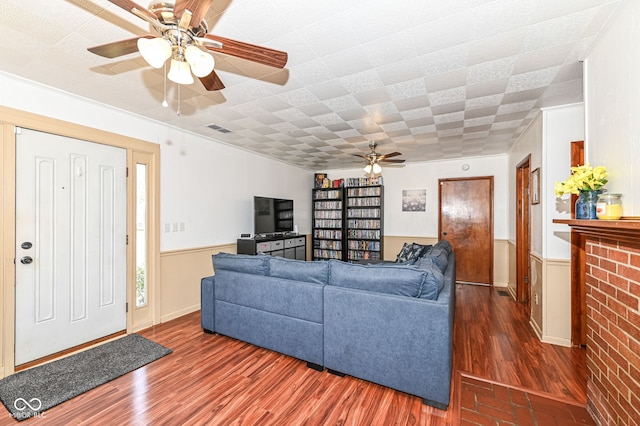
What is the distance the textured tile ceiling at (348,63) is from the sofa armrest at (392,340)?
69.8 inches

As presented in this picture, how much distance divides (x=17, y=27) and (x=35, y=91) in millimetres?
1003

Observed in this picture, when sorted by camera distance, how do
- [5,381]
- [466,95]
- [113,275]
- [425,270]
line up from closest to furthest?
[425,270] < [5,381] < [466,95] < [113,275]

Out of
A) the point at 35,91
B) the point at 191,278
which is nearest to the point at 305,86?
the point at 35,91

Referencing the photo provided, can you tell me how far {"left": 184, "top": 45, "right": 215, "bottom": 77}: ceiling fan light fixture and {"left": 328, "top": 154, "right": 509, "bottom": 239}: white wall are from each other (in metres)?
5.08

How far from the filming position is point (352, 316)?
2.13 metres

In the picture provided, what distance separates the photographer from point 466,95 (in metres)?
2.61

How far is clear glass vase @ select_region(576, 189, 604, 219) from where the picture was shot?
1636 mm

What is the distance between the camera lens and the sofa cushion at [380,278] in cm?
198

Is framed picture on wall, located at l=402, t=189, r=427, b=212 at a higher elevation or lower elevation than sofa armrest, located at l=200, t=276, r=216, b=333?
higher

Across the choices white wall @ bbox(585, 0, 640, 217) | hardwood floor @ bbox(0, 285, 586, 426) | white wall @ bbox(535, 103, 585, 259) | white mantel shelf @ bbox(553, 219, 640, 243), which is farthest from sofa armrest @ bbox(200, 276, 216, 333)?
white wall @ bbox(535, 103, 585, 259)

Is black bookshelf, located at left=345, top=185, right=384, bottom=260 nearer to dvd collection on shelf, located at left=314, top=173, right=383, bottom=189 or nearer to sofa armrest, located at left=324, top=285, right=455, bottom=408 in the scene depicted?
dvd collection on shelf, located at left=314, top=173, right=383, bottom=189

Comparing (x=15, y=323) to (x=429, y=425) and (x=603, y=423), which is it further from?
(x=603, y=423)

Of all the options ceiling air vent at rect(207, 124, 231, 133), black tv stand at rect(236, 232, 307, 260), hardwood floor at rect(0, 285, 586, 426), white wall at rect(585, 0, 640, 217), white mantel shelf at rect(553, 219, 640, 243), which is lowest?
hardwood floor at rect(0, 285, 586, 426)

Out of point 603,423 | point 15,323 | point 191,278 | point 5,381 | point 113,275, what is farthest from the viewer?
point 191,278
